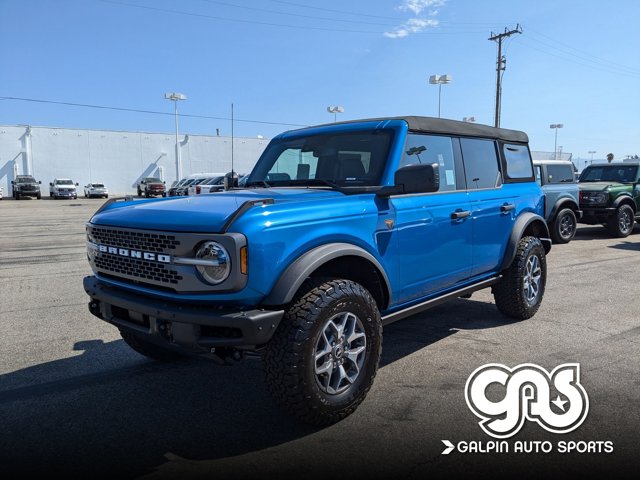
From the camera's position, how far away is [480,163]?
4832mm

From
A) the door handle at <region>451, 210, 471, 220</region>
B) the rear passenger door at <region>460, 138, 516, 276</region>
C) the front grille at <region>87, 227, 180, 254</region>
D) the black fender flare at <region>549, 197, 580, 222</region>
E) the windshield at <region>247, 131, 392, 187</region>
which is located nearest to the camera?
the front grille at <region>87, 227, 180, 254</region>

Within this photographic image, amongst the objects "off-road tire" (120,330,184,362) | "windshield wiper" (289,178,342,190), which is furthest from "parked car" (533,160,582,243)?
"off-road tire" (120,330,184,362)

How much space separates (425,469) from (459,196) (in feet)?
7.92

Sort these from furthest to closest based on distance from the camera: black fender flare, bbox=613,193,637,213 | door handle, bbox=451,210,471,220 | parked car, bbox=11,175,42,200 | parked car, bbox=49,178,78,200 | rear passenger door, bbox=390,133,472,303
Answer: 1. parked car, bbox=49,178,78,200
2. parked car, bbox=11,175,42,200
3. black fender flare, bbox=613,193,637,213
4. door handle, bbox=451,210,471,220
5. rear passenger door, bbox=390,133,472,303

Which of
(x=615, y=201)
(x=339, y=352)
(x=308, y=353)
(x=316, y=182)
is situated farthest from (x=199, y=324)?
(x=615, y=201)

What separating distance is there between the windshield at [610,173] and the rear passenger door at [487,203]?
1044cm

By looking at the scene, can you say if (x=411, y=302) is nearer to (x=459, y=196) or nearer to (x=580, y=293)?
(x=459, y=196)

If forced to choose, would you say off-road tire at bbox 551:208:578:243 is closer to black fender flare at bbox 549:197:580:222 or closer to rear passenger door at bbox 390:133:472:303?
black fender flare at bbox 549:197:580:222

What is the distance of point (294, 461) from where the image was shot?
2736 millimetres

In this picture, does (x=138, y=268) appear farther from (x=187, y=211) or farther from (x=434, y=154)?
(x=434, y=154)

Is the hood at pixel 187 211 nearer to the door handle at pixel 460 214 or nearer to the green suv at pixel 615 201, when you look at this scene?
the door handle at pixel 460 214

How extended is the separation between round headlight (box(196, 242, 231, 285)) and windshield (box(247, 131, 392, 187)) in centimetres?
135

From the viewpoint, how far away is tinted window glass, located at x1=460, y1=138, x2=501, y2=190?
462 centimetres

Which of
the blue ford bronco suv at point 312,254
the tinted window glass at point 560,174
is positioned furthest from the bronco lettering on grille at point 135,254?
the tinted window glass at point 560,174
